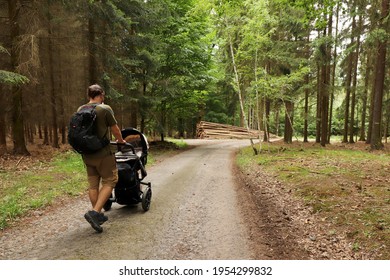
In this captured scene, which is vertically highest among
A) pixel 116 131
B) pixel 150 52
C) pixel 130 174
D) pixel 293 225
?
pixel 150 52

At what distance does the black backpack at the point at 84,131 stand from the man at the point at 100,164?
4.3 inches

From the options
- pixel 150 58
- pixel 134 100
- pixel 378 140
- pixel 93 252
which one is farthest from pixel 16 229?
pixel 378 140

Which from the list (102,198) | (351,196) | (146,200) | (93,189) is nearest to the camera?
(102,198)

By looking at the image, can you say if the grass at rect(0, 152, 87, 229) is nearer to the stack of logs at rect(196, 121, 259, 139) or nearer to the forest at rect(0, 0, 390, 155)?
the forest at rect(0, 0, 390, 155)

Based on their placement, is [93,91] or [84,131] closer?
[84,131]

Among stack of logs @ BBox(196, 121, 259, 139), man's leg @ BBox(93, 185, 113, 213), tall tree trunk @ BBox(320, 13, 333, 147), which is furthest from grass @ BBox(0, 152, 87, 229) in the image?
stack of logs @ BBox(196, 121, 259, 139)

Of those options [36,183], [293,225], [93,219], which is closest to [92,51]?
[36,183]

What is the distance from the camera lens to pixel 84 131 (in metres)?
4.42

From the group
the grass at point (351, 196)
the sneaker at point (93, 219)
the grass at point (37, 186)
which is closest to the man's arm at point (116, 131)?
the sneaker at point (93, 219)

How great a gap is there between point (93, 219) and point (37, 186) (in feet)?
14.6

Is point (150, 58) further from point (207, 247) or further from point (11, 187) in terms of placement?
point (207, 247)

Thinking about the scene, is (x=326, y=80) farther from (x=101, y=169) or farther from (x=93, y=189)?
(x=93, y=189)

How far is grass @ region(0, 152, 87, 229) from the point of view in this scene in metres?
6.02

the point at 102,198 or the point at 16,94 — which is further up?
the point at 16,94
